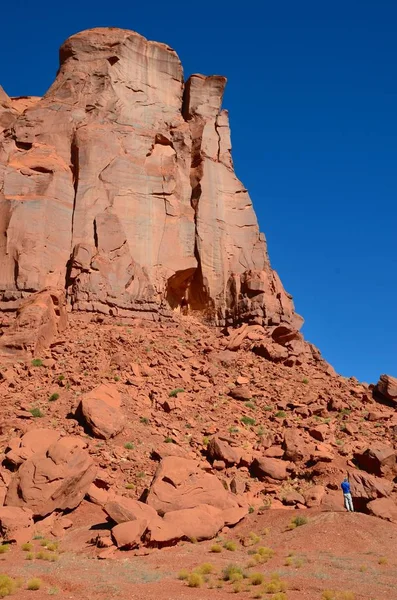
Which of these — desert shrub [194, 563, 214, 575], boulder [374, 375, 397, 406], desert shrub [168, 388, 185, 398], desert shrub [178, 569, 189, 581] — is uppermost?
boulder [374, 375, 397, 406]

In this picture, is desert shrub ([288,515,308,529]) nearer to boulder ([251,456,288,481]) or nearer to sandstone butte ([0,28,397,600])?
sandstone butte ([0,28,397,600])

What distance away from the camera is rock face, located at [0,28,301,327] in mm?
35594

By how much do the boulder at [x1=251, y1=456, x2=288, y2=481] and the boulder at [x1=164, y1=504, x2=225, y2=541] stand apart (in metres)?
4.73

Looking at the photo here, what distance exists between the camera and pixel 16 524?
2008 cm

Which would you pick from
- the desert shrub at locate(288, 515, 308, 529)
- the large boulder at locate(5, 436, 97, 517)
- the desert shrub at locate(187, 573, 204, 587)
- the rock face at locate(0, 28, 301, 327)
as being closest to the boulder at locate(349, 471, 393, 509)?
the desert shrub at locate(288, 515, 308, 529)

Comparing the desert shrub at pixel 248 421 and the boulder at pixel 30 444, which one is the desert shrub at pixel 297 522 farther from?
the boulder at pixel 30 444

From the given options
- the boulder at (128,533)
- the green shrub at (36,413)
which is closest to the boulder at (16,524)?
the boulder at (128,533)

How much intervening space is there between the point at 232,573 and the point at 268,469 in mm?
9815

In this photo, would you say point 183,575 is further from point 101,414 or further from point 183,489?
point 101,414

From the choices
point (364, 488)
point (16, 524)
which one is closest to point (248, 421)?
point (364, 488)

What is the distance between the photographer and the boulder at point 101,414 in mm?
25156

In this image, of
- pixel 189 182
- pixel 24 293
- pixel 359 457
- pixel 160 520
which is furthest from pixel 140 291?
pixel 160 520

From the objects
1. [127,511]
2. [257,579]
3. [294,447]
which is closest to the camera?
[257,579]

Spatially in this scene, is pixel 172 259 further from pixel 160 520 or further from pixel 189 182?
pixel 160 520
